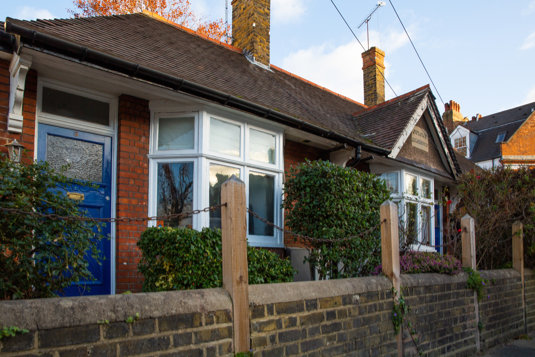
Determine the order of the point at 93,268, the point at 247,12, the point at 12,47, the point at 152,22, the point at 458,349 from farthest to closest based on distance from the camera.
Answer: the point at 247,12, the point at 152,22, the point at 458,349, the point at 93,268, the point at 12,47

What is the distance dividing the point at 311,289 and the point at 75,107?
423cm

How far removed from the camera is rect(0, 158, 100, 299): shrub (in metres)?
3.31

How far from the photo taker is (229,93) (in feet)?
22.0

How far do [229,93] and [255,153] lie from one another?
1315 millimetres

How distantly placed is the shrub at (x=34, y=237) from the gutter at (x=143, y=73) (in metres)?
1.84

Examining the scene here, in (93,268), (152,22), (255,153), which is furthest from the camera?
(152,22)

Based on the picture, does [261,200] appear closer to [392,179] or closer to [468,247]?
[468,247]

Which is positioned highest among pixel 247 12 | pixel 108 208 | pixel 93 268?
pixel 247 12

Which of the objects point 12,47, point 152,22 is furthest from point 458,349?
point 152,22

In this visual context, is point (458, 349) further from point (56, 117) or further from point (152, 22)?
point (152, 22)

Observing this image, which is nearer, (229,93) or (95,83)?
(95,83)

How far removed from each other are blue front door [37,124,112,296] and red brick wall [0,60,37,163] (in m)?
0.24

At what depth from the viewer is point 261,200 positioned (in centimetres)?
774

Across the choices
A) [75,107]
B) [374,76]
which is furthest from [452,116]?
[75,107]
